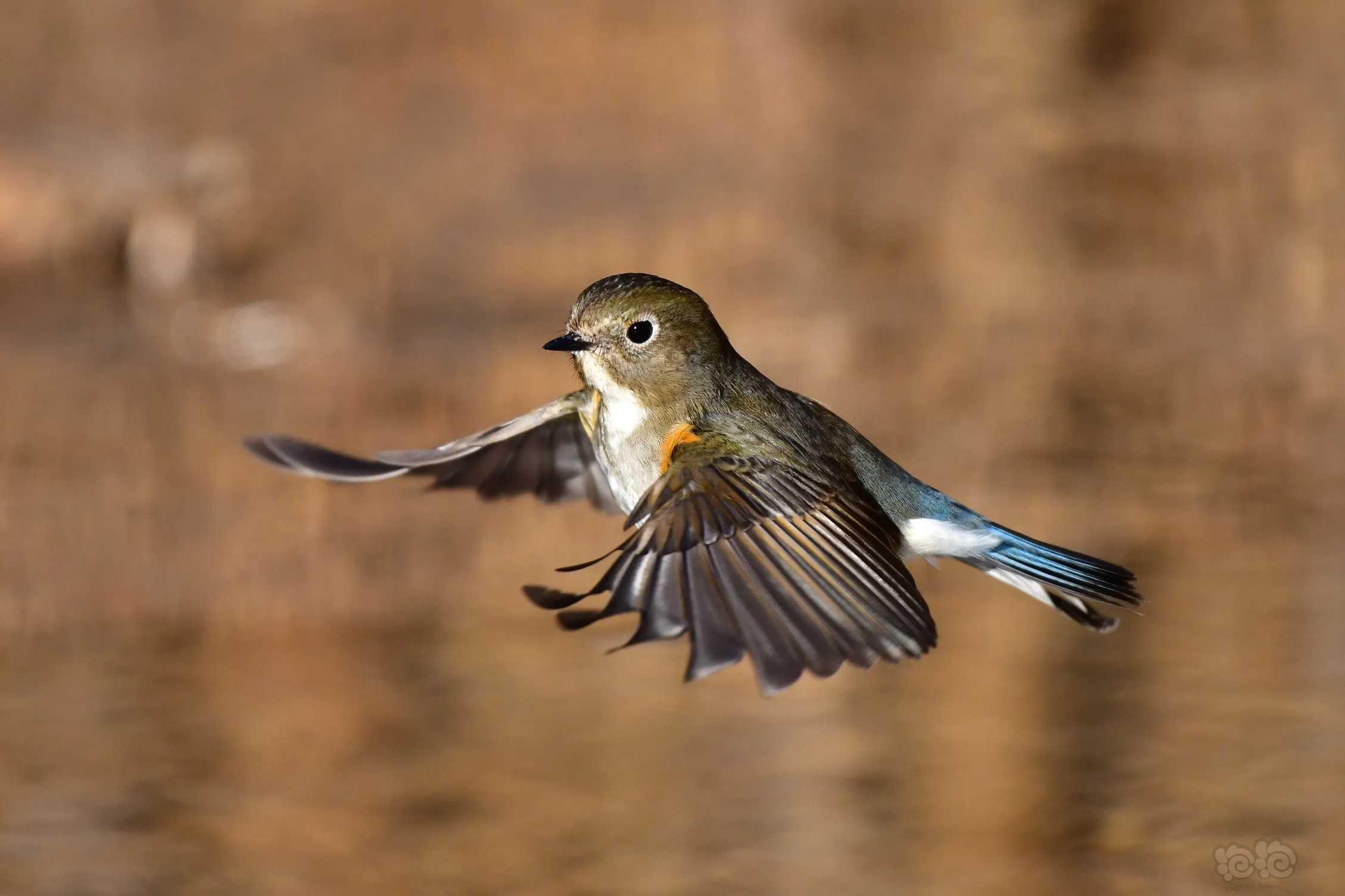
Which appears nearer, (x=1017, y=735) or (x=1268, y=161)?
(x=1017, y=735)

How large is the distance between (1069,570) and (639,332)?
0.72m

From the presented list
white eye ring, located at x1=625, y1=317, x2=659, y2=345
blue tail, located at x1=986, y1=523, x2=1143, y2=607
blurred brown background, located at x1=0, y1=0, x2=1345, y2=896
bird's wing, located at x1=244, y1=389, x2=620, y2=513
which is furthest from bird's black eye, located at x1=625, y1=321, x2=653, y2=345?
blurred brown background, located at x1=0, y1=0, x2=1345, y2=896

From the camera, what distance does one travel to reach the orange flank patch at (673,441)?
8.46 ft

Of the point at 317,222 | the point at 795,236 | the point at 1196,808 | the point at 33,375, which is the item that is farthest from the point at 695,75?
the point at 1196,808

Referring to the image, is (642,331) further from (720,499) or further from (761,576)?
(761,576)

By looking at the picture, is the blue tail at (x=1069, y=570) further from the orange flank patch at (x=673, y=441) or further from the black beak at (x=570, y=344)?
the black beak at (x=570, y=344)

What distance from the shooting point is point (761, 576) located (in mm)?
2295

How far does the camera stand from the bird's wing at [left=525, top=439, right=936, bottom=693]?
2.05 m

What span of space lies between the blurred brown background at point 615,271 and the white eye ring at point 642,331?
2.27 meters

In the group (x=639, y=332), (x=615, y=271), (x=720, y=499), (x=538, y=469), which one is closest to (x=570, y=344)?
(x=639, y=332)

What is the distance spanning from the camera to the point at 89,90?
25.0 ft

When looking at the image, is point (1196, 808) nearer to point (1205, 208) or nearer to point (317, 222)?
point (1205, 208)

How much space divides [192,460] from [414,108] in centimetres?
191

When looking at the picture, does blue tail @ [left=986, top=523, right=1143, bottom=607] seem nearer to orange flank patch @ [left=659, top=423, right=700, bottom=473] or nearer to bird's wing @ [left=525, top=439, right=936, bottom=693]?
bird's wing @ [left=525, top=439, right=936, bottom=693]
